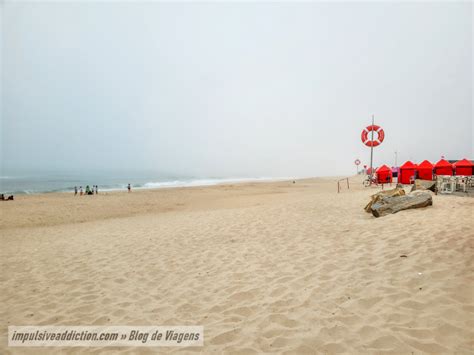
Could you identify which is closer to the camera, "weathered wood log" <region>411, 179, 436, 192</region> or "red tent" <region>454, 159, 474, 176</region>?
"weathered wood log" <region>411, 179, 436, 192</region>

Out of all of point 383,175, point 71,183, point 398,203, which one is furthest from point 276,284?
point 71,183

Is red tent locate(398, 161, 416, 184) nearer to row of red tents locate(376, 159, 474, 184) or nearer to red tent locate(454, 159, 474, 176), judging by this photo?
row of red tents locate(376, 159, 474, 184)

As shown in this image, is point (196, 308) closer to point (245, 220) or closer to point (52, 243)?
point (245, 220)

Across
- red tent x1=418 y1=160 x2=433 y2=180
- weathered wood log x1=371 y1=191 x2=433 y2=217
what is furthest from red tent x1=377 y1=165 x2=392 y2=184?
weathered wood log x1=371 y1=191 x2=433 y2=217

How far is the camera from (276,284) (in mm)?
4488

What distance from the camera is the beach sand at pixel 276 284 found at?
10.1 feet

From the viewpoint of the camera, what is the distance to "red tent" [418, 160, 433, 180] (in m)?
20.7

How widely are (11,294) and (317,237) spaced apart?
6832 millimetres

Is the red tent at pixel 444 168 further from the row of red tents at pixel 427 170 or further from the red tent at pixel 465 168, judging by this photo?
the red tent at pixel 465 168

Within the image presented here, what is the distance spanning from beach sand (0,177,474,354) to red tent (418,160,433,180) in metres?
14.7

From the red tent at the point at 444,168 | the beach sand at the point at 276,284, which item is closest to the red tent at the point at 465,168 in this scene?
the red tent at the point at 444,168

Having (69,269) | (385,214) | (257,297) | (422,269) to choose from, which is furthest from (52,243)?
(385,214)

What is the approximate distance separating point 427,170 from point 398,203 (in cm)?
1630

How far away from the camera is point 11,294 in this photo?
191 inches
